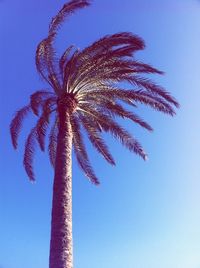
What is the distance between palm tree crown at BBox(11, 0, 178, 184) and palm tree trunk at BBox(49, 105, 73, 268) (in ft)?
2.71

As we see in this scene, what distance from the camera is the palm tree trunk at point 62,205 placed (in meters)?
10.9

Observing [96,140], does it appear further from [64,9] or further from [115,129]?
[64,9]

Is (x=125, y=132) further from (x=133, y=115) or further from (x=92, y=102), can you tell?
(x=92, y=102)

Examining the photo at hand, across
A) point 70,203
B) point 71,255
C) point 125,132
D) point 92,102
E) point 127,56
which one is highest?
point 127,56

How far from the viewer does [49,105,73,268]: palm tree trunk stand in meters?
10.9

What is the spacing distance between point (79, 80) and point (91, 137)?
89.9 inches

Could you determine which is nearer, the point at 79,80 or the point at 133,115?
the point at 79,80

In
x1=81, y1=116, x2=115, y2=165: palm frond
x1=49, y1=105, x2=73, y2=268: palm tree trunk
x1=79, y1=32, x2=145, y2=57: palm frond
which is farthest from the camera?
x1=81, y1=116, x2=115, y2=165: palm frond

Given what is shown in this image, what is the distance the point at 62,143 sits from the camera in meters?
13.0

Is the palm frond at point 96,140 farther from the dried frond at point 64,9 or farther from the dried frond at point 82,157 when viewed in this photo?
the dried frond at point 64,9

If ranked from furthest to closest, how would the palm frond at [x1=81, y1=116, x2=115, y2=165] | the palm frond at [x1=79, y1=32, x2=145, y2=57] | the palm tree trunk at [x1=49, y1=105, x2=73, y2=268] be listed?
the palm frond at [x1=81, y1=116, x2=115, y2=165], the palm frond at [x1=79, y1=32, x2=145, y2=57], the palm tree trunk at [x1=49, y1=105, x2=73, y2=268]

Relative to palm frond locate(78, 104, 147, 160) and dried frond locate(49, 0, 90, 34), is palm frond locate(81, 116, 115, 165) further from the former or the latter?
dried frond locate(49, 0, 90, 34)

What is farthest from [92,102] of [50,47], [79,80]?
[50,47]

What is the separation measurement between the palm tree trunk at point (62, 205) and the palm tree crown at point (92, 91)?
32.5 inches
